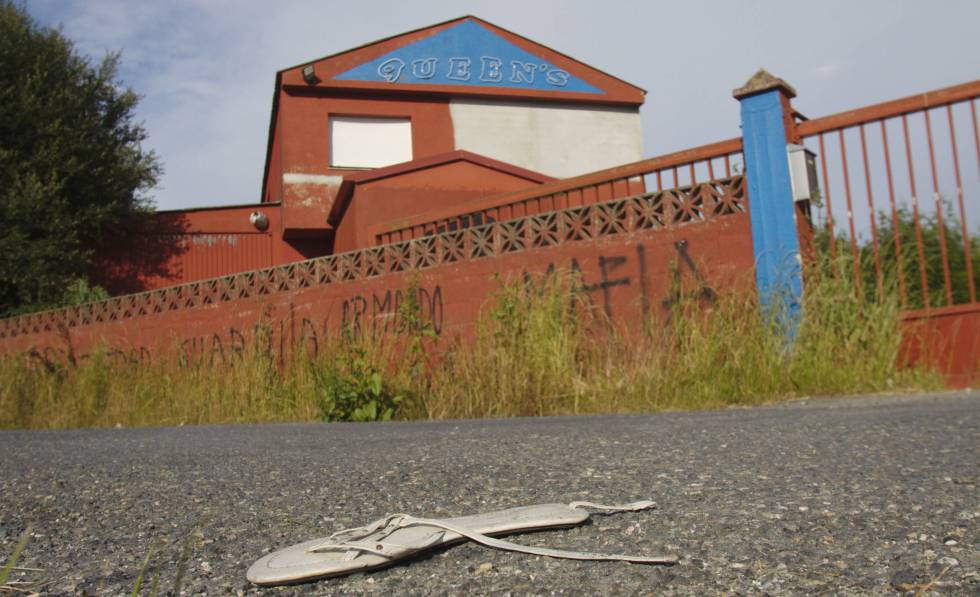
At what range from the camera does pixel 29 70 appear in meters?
16.6

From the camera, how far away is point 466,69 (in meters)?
18.8

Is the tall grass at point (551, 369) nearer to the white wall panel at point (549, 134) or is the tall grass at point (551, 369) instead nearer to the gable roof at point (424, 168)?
the gable roof at point (424, 168)

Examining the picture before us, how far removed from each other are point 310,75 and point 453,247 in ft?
31.8

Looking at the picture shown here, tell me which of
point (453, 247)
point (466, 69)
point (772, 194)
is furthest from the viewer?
point (466, 69)

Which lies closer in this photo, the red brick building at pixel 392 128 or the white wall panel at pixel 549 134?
the red brick building at pixel 392 128

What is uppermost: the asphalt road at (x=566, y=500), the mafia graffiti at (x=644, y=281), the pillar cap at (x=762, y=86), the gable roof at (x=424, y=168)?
the gable roof at (x=424, y=168)

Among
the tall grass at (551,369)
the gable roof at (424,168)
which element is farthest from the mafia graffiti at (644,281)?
the gable roof at (424,168)

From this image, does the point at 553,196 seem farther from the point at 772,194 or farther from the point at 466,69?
the point at 466,69

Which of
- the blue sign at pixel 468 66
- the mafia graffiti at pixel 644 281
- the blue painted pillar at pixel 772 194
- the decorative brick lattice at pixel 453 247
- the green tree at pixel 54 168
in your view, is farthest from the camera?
the blue sign at pixel 468 66

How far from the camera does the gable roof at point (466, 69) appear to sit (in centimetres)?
1766

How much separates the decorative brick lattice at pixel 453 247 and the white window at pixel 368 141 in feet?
21.3

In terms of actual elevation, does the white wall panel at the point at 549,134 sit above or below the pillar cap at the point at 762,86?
above

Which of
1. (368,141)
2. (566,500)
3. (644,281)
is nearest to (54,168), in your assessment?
(368,141)

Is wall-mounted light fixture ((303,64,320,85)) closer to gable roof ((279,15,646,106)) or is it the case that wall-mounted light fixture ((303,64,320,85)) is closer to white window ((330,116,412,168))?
gable roof ((279,15,646,106))
